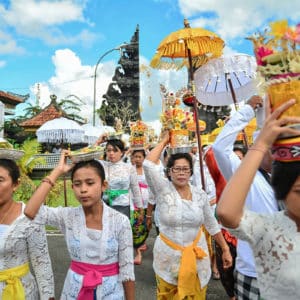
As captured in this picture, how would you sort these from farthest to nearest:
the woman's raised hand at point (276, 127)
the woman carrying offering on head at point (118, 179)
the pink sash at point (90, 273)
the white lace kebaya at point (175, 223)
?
the woman carrying offering on head at point (118, 179) → the white lace kebaya at point (175, 223) → the pink sash at point (90, 273) → the woman's raised hand at point (276, 127)

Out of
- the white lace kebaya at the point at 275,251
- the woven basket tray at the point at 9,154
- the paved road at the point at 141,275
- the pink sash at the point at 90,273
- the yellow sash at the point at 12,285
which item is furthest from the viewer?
the paved road at the point at 141,275

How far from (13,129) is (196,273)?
33.2m

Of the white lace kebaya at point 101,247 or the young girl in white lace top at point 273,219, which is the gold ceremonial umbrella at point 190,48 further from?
the young girl in white lace top at point 273,219

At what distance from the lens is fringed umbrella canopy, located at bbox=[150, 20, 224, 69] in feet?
15.8

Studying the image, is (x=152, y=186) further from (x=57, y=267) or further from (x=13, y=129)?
(x=13, y=129)

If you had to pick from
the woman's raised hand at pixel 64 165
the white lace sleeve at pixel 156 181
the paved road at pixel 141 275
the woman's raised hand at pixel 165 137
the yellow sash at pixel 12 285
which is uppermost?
the woman's raised hand at pixel 165 137

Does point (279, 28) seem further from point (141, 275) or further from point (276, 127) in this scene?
point (141, 275)

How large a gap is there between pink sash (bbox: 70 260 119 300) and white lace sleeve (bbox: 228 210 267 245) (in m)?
1.38

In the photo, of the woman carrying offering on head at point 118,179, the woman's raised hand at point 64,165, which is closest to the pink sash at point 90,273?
the woman's raised hand at point 64,165

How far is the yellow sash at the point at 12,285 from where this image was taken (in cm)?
259

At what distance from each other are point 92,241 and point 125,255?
26 cm

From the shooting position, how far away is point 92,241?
2801mm

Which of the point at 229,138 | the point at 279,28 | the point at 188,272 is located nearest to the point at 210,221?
the point at 188,272

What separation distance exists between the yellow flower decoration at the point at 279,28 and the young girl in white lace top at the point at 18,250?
198cm
